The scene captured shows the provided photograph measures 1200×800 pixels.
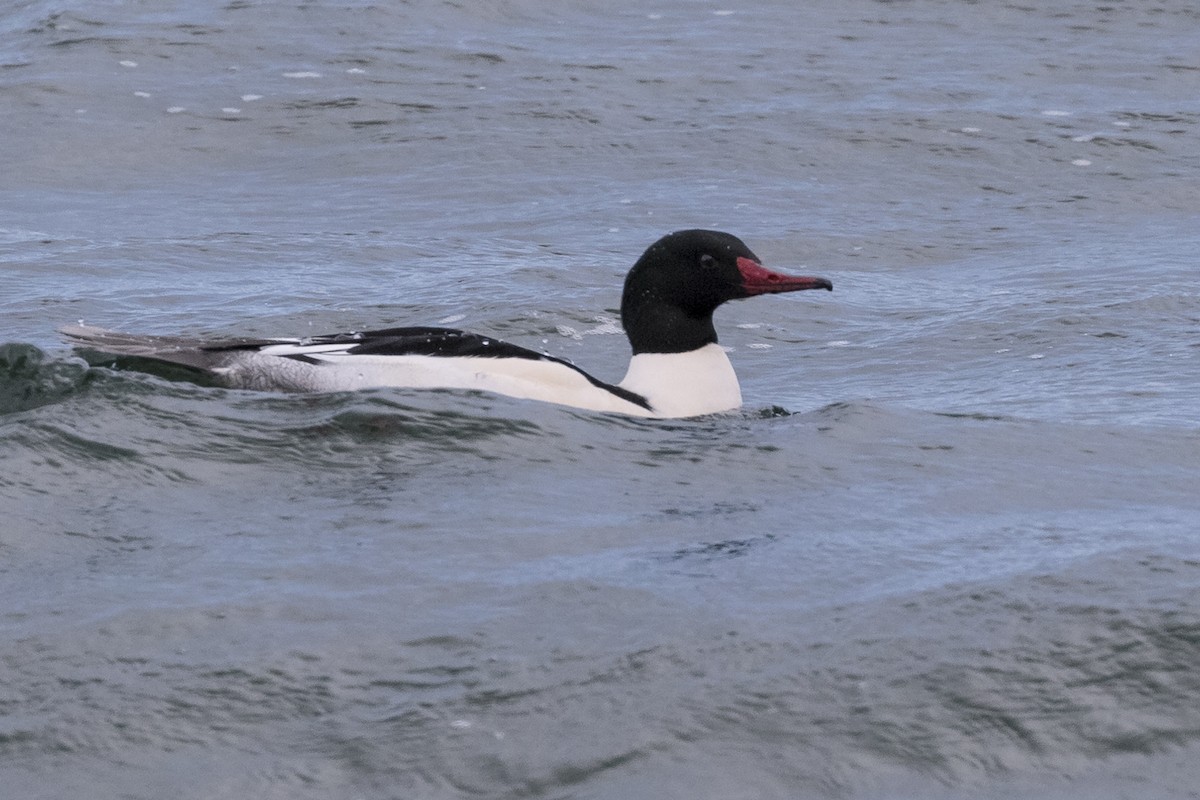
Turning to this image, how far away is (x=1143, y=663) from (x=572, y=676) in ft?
4.71

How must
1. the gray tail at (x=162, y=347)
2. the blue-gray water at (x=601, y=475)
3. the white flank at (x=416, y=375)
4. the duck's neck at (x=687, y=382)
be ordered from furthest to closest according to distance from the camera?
1. the duck's neck at (x=687, y=382)
2. the gray tail at (x=162, y=347)
3. the white flank at (x=416, y=375)
4. the blue-gray water at (x=601, y=475)

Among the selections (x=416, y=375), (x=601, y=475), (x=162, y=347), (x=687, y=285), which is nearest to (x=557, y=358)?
(x=416, y=375)

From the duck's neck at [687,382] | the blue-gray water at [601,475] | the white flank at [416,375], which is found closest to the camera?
the blue-gray water at [601,475]

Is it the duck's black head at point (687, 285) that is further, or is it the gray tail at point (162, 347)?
the duck's black head at point (687, 285)

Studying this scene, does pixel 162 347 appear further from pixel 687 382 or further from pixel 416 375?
pixel 687 382

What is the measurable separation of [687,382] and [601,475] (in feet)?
5.55

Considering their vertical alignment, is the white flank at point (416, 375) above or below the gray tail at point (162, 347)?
below

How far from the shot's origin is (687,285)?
8.03 meters

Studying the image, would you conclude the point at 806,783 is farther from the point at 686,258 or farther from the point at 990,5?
the point at 990,5

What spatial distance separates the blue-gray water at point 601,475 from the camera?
13.9 feet

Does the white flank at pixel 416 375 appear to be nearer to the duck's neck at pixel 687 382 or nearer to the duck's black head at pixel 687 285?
the duck's neck at pixel 687 382

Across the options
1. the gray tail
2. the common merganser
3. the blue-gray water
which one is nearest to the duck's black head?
the common merganser

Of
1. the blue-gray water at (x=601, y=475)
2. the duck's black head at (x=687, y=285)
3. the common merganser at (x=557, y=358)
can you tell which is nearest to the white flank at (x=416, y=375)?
the common merganser at (x=557, y=358)

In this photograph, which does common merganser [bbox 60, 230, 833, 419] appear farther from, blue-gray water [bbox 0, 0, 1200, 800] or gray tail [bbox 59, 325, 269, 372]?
blue-gray water [bbox 0, 0, 1200, 800]
